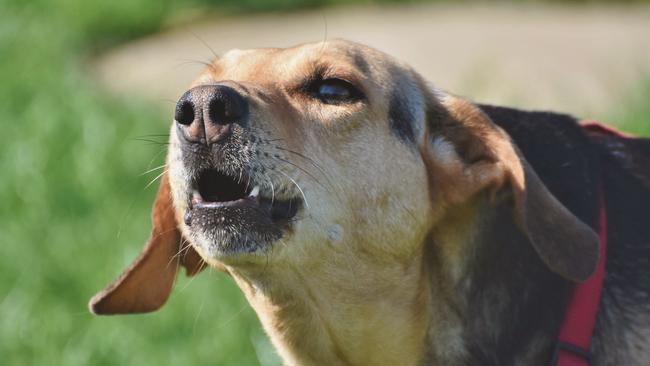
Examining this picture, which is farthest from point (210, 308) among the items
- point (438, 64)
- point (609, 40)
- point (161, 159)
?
point (609, 40)

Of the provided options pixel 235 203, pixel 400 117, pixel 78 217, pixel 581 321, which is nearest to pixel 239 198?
pixel 235 203

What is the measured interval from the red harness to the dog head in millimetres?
211

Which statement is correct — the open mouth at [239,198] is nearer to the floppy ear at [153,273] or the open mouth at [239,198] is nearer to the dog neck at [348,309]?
the dog neck at [348,309]

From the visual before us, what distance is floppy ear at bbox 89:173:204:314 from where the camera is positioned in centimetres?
479

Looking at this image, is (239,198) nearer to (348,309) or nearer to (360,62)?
(348,309)

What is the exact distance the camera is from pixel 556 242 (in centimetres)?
411

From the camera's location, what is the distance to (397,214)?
14.3ft

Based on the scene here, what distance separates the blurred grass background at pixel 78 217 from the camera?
19.6 ft

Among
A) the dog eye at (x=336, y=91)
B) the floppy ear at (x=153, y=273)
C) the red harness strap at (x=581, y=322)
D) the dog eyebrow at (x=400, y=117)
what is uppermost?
the dog eye at (x=336, y=91)

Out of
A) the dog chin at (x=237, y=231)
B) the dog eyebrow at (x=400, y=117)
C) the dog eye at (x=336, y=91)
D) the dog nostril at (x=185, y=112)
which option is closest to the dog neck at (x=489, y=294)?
the dog eyebrow at (x=400, y=117)

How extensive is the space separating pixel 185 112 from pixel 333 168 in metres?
0.57

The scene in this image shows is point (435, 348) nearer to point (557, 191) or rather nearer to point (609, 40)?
point (557, 191)

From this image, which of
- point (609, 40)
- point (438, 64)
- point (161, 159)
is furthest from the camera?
point (609, 40)

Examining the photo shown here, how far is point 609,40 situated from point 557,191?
6543mm
